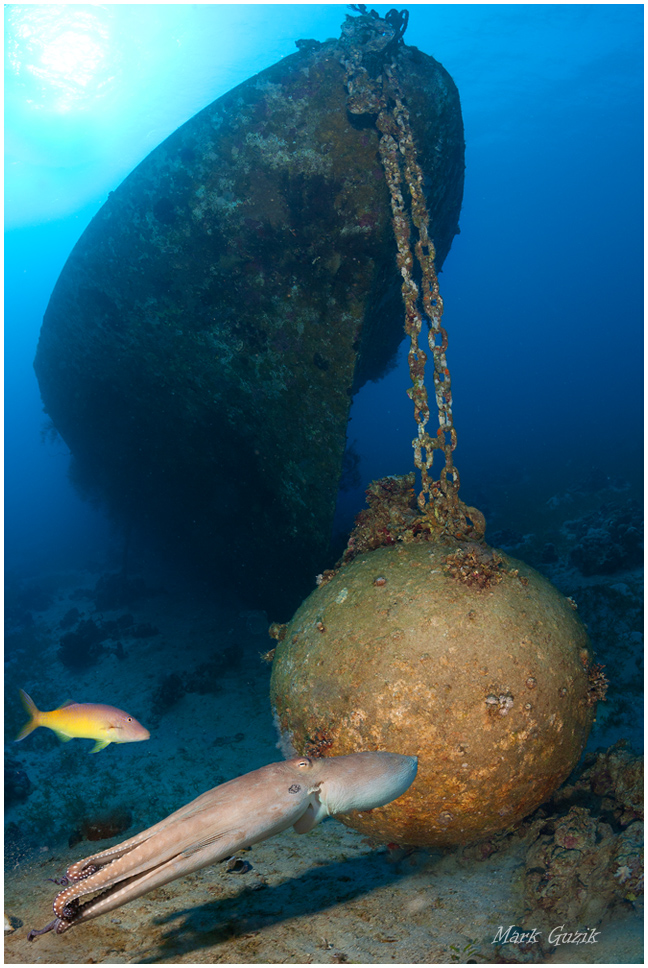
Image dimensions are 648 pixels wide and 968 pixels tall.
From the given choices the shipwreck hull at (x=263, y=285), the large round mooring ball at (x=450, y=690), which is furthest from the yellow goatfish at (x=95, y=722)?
the shipwreck hull at (x=263, y=285)

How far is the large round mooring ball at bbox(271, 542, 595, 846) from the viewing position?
2664 millimetres

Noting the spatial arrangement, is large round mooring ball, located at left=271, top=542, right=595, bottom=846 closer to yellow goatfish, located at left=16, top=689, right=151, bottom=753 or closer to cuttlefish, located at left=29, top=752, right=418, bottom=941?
cuttlefish, located at left=29, top=752, right=418, bottom=941

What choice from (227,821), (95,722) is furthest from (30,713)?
(227,821)

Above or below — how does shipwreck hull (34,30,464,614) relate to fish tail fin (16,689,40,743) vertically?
above

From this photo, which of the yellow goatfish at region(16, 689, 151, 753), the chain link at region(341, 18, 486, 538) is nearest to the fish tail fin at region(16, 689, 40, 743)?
the yellow goatfish at region(16, 689, 151, 753)

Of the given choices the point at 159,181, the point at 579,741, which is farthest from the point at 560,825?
the point at 159,181

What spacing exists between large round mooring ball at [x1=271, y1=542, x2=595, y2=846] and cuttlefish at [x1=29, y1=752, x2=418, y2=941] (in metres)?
0.77

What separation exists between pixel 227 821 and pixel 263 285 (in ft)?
18.7

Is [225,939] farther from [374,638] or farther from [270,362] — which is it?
[270,362]

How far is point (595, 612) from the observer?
776 centimetres

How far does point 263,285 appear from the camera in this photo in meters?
5.73

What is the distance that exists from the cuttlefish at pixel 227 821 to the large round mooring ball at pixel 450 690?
77 centimetres

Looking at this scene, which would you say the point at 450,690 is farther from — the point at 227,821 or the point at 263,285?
the point at 263,285

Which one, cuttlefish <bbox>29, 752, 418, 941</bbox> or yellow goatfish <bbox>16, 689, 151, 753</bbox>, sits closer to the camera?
cuttlefish <bbox>29, 752, 418, 941</bbox>
